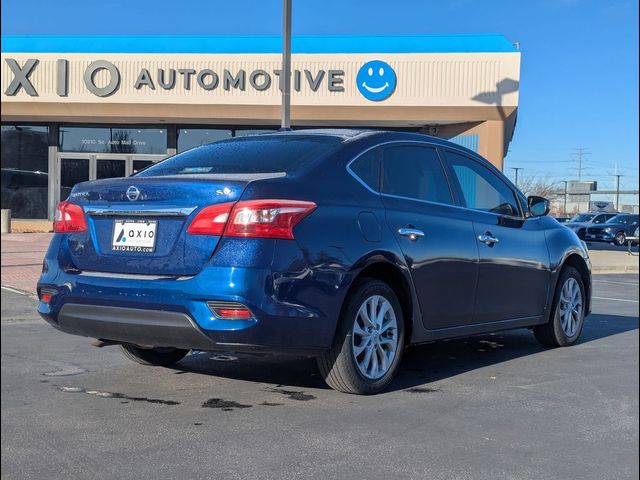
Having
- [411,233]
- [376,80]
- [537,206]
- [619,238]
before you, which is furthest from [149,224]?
[619,238]

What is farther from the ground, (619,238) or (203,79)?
(203,79)

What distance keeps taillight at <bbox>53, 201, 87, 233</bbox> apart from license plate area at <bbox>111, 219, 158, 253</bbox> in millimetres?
299

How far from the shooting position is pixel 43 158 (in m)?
24.5

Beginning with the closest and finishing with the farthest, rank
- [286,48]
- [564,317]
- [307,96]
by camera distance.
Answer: [564,317] → [286,48] → [307,96]

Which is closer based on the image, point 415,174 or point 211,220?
point 211,220

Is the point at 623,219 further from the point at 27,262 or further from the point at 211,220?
the point at 211,220

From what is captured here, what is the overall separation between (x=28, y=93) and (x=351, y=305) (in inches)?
804

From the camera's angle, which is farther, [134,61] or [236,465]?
[134,61]

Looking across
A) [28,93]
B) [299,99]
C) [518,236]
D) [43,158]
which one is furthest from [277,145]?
[43,158]

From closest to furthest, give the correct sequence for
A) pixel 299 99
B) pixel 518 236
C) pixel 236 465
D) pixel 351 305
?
Answer: pixel 236 465 < pixel 351 305 < pixel 518 236 < pixel 299 99

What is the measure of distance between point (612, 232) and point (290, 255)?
3172cm

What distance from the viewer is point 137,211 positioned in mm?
4207

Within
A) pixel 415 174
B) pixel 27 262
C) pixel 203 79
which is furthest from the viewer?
pixel 203 79

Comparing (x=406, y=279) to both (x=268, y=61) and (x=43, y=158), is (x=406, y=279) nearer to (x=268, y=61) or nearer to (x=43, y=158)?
(x=268, y=61)
